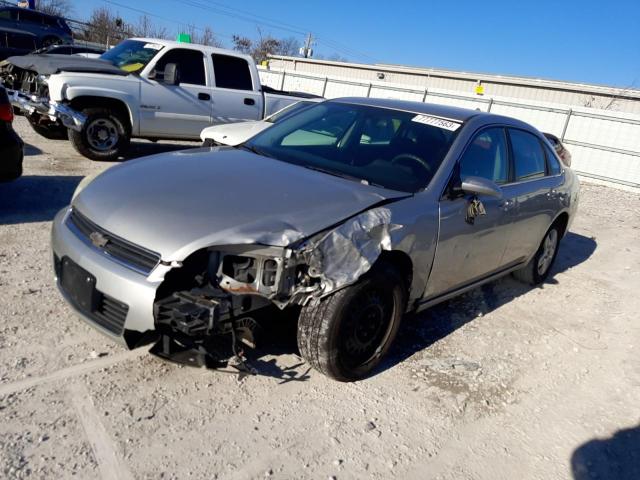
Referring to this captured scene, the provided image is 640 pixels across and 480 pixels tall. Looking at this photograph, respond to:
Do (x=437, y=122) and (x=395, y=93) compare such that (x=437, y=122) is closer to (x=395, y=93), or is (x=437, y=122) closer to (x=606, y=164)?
(x=606, y=164)

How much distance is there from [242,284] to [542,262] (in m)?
3.96

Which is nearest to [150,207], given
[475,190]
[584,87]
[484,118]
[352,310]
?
[352,310]

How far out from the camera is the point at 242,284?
9.11ft

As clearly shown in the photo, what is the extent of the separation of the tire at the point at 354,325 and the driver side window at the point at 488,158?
1.12 meters

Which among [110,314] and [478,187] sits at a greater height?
[478,187]

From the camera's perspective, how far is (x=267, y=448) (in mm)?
2662

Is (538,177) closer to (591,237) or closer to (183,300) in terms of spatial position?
(183,300)

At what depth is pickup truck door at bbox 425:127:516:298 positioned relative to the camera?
143 inches

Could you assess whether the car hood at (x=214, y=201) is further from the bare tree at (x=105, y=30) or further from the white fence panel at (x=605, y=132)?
the bare tree at (x=105, y=30)

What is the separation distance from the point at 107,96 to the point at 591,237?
25.6 ft

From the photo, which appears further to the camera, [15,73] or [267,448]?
[15,73]

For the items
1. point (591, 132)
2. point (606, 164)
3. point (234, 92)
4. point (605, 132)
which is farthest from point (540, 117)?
point (234, 92)

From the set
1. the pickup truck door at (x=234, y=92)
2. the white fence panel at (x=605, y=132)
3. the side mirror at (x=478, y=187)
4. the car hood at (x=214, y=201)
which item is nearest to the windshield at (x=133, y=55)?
the pickup truck door at (x=234, y=92)

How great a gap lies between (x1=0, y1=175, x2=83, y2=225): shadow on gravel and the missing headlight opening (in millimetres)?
3395
